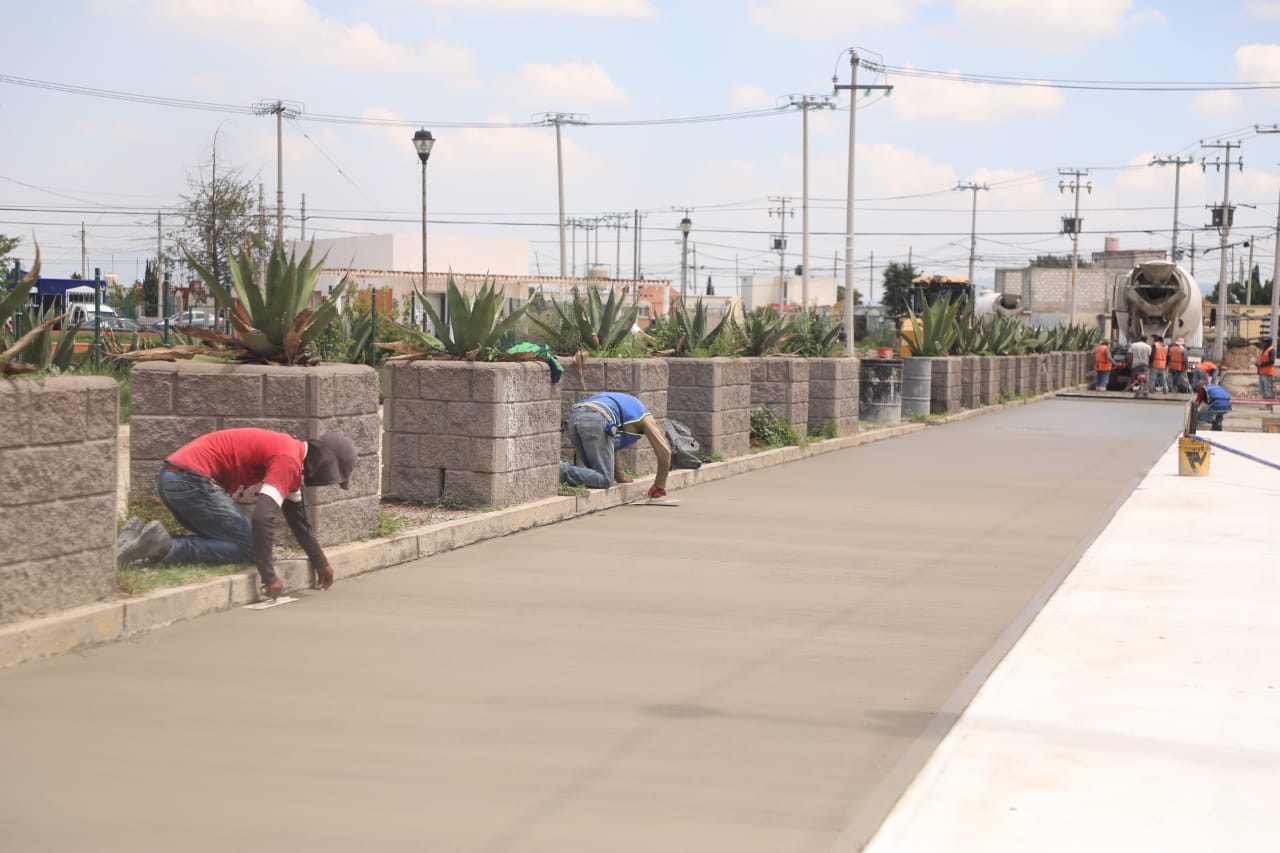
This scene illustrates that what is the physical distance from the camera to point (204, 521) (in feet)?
27.3

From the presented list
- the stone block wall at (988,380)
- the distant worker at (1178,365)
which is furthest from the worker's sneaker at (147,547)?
the distant worker at (1178,365)

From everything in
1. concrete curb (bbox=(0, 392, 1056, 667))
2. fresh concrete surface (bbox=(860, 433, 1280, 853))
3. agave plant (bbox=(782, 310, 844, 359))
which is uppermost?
agave plant (bbox=(782, 310, 844, 359))

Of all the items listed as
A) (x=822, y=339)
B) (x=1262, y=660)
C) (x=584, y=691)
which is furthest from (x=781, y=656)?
(x=822, y=339)

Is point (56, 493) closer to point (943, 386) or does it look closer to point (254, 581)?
point (254, 581)

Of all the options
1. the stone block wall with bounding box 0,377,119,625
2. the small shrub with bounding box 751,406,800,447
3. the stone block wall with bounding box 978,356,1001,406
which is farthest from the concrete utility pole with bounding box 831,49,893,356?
the stone block wall with bounding box 0,377,119,625

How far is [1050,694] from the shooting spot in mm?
6723

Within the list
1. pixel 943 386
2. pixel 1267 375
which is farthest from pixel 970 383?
pixel 1267 375

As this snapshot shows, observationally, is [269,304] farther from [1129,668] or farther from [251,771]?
[1129,668]

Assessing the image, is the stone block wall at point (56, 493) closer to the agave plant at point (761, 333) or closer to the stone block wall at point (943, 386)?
the agave plant at point (761, 333)

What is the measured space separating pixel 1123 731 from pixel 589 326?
9.84 metres

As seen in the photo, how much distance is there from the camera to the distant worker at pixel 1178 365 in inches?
1565

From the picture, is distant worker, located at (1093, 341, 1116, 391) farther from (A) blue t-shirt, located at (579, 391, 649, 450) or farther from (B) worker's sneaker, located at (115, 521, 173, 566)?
(B) worker's sneaker, located at (115, 521, 173, 566)

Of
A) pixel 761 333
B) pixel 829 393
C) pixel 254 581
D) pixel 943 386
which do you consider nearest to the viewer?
pixel 254 581

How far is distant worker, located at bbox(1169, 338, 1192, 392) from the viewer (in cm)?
3975
